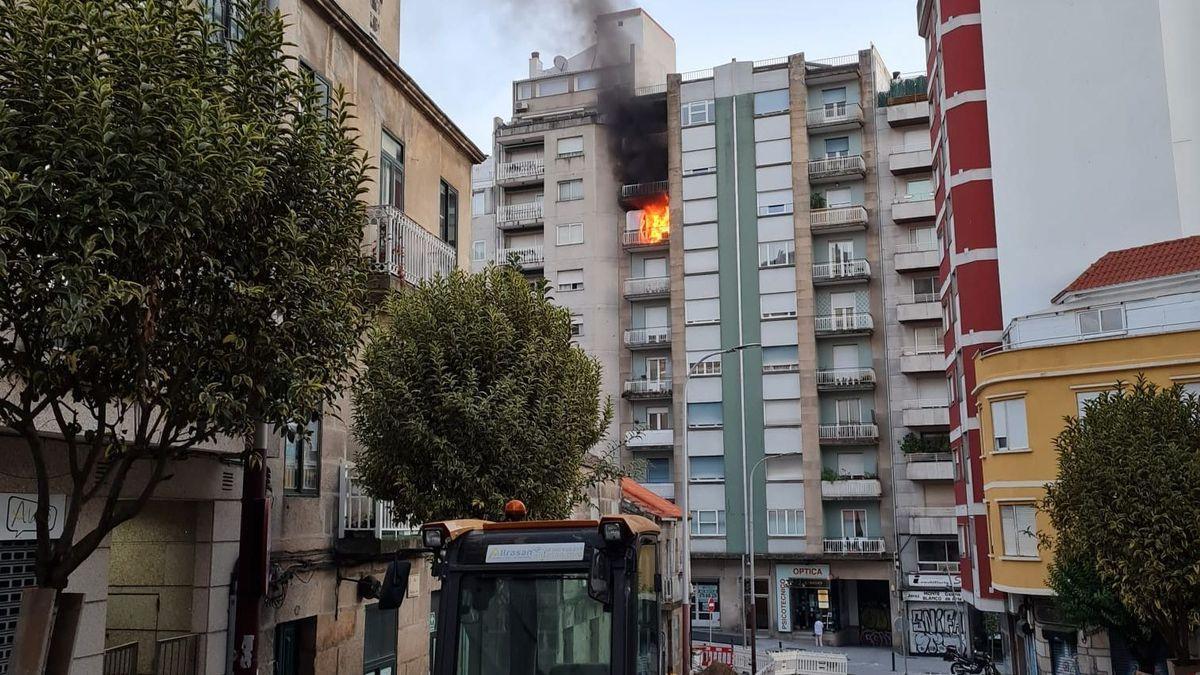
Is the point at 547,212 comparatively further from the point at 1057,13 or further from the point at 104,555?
the point at 104,555

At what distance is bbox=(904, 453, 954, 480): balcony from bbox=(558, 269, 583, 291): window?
21.4m

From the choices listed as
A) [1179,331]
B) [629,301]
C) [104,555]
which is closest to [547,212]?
[629,301]

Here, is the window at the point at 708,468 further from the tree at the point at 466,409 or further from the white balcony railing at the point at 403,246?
the tree at the point at 466,409

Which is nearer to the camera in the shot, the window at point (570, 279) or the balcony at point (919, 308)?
the balcony at point (919, 308)

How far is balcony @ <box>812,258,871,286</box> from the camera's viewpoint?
5572cm

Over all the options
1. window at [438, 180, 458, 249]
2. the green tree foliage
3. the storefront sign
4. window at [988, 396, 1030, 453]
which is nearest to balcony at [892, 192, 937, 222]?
window at [988, 396, 1030, 453]

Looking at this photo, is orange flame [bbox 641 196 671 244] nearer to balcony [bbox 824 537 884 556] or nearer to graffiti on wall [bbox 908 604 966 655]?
balcony [bbox 824 537 884 556]

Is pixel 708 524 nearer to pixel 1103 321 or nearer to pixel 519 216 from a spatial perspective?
pixel 519 216

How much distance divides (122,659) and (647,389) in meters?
46.4

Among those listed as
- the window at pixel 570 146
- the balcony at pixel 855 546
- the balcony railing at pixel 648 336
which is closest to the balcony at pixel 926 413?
the balcony at pixel 855 546

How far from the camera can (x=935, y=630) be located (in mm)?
51500

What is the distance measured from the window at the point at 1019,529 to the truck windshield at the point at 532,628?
75.1 ft

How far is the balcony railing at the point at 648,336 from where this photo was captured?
59531 millimetres

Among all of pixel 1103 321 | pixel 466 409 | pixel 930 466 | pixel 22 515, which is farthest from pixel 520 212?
pixel 22 515
